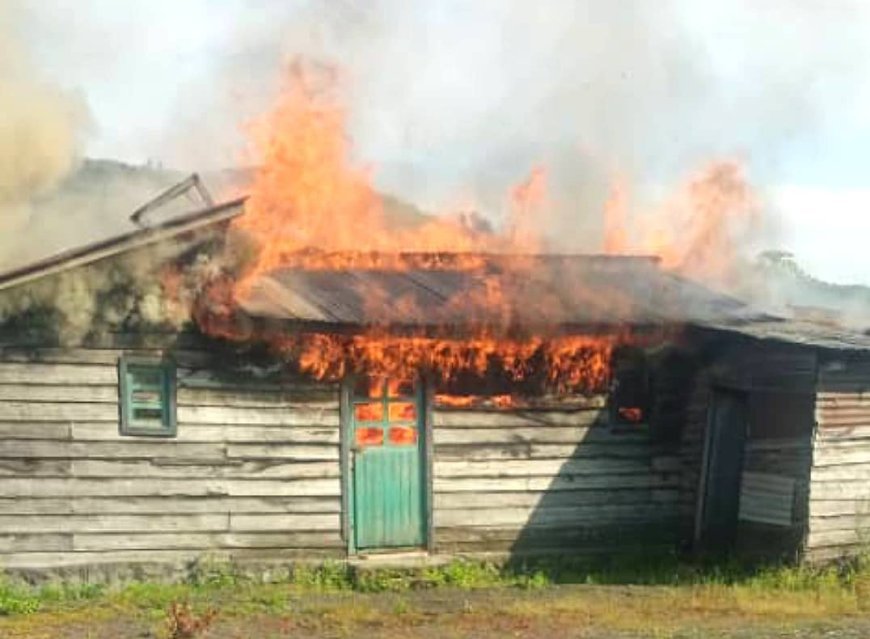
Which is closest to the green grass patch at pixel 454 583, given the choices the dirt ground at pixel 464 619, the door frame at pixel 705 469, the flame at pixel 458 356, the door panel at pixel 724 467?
the dirt ground at pixel 464 619

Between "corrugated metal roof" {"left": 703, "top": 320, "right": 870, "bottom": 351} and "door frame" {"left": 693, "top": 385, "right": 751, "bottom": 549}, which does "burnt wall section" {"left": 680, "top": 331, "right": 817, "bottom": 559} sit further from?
"corrugated metal roof" {"left": 703, "top": 320, "right": 870, "bottom": 351}

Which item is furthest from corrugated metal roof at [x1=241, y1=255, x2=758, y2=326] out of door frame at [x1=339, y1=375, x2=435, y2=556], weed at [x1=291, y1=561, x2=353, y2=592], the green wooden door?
weed at [x1=291, y1=561, x2=353, y2=592]

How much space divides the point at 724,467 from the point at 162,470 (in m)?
7.50

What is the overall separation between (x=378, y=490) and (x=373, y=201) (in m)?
4.91

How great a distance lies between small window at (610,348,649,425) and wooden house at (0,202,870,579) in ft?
0.09

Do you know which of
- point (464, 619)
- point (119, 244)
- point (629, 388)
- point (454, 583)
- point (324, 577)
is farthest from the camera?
point (629, 388)

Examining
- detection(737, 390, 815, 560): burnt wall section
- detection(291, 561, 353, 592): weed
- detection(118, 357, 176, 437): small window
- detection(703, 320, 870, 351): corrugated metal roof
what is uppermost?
detection(703, 320, 870, 351): corrugated metal roof

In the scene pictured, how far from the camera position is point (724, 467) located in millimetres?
15406

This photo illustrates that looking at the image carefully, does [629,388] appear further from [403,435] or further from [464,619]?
[464,619]

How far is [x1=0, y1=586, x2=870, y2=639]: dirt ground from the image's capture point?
1091 cm

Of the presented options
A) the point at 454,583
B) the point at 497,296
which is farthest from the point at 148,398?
the point at 497,296

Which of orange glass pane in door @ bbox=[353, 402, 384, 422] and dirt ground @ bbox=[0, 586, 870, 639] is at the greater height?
orange glass pane in door @ bbox=[353, 402, 384, 422]

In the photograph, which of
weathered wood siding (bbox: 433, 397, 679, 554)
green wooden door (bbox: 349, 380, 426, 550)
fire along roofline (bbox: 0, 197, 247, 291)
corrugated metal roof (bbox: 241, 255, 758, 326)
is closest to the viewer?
fire along roofline (bbox: 0, 197, 247, 291)

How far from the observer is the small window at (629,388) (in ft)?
49.7
